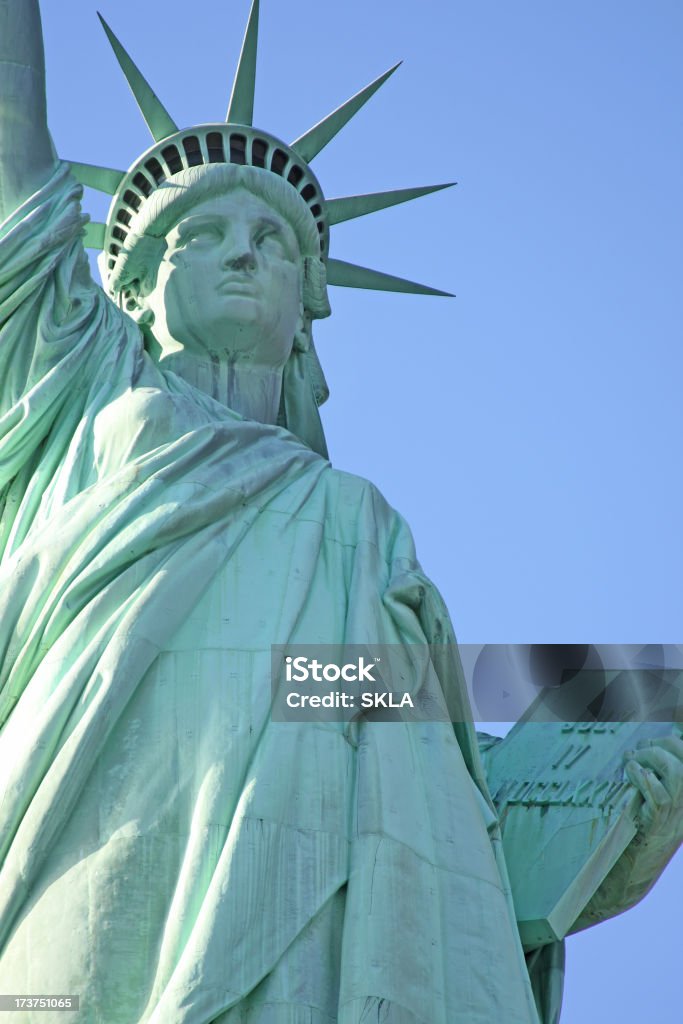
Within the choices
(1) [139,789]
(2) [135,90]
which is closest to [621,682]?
(1) [139,789]

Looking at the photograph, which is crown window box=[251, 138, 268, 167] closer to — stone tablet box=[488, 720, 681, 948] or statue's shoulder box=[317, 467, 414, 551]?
statue's shoulder box=[317, 467, 414, 551]

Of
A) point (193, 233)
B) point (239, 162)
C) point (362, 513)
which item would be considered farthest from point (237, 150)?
point (362, 513)

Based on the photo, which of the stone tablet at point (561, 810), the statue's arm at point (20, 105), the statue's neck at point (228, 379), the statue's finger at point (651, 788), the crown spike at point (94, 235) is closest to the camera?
the stone tablet at point (561, 810)

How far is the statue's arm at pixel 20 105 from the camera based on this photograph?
53.0 feet

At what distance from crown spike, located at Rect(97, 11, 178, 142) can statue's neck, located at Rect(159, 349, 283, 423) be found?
1852 millimetres

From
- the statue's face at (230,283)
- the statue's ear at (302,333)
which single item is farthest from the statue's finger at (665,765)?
the statue's ear at (302,333)

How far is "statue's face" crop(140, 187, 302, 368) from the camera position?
1697 centimetres

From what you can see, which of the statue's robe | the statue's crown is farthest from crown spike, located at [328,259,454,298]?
the statue's robe

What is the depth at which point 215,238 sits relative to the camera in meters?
17.2

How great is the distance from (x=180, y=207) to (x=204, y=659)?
4.02m

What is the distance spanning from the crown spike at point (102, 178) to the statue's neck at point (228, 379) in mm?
1631

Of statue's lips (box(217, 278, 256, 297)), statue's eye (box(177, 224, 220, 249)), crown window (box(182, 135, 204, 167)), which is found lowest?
statue's lips (box(217, 278, 256, 297))

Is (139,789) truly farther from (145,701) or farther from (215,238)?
(215,238)

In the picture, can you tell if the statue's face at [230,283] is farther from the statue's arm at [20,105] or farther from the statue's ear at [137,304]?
the statue's arm at [20,105]
